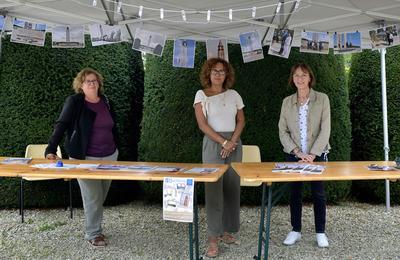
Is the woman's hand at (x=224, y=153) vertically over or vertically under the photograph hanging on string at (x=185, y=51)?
under

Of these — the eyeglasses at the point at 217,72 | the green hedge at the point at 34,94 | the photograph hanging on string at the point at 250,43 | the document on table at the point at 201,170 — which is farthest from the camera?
the green hedge at the point at 34,94

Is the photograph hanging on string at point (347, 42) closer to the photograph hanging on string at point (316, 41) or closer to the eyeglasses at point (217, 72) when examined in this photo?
the photograph hanging on string at point (316, 41)

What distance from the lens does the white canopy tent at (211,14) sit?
3.65 meters

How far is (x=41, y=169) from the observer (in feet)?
10.2

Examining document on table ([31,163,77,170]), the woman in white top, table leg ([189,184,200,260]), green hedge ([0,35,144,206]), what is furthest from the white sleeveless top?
green hedge ([0,35,144,206])

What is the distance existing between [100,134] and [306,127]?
1.82 meters

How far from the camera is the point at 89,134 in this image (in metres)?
3.58

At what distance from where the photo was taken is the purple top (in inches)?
143

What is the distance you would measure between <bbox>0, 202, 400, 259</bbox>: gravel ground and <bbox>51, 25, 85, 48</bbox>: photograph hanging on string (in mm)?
1945

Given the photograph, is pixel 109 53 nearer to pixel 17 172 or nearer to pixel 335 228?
pixel 17 172

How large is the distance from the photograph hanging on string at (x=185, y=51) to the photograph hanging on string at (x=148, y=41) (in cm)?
32

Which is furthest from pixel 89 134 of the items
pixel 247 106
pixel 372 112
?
pixel 372 112

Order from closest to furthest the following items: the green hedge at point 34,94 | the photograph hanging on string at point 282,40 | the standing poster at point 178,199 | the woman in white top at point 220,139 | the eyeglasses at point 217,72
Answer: the standing poster at point 178,199 → the woman in white top at point 220,139 → the eyeglasses at point 217,72 → the photograph hanging on string at point 282,40 → the green hedge at point 34,94

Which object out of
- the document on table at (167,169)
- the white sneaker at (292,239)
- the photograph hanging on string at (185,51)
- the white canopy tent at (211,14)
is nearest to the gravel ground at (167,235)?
the white sneaker at (292,239)
